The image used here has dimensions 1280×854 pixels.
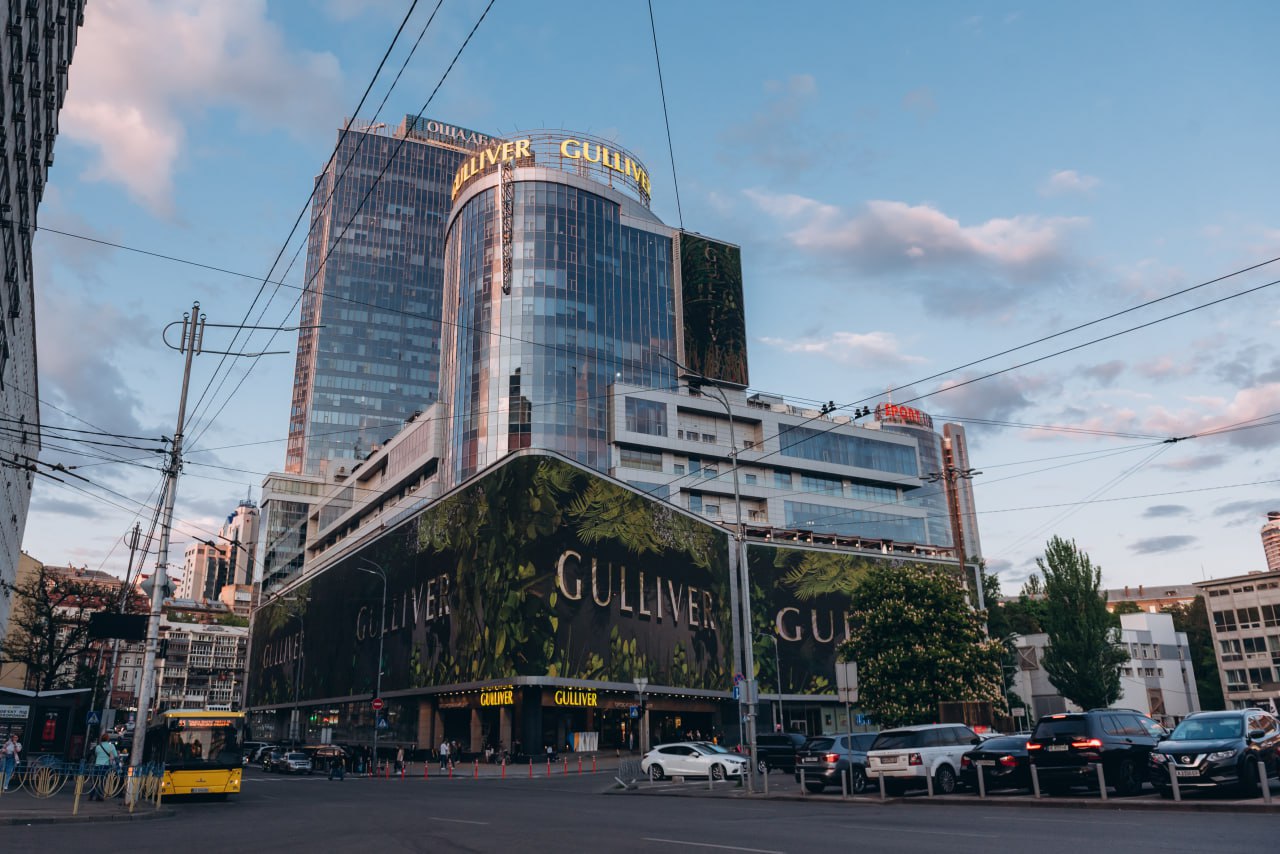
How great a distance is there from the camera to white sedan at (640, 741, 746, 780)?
1388 inches

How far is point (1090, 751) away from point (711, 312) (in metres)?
96.0

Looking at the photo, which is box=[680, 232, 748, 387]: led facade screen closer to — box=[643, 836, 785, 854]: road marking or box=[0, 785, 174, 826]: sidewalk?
box=[0, 785, 174, 826]: sidewalk

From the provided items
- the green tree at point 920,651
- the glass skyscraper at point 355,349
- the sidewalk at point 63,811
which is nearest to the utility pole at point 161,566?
the sidewalk at point 63,811

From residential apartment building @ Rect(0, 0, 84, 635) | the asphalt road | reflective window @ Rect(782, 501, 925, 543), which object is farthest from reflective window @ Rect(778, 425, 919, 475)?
the asphalt road

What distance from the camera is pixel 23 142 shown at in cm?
3047

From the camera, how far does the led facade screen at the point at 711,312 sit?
111625mm

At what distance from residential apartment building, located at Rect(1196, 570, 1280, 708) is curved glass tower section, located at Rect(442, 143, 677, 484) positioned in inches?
2577

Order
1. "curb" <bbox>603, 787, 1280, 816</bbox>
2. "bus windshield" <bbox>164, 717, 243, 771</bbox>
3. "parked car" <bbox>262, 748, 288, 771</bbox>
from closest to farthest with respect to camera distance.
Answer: "curb" <bbox>603, 787, 1280, 816</bbox> < "bus windshield" <bbox>164, 717, 243, 771</bbox> < "parked car" <bbox>262, 748, 288, 771</bbox>

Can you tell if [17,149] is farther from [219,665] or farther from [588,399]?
[219,665]

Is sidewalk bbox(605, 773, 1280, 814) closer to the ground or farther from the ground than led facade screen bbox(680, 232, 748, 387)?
closer to the ground

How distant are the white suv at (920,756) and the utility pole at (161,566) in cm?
1976

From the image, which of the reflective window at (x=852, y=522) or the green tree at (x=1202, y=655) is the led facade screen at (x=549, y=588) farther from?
the green tree at (x=1202, y=655)

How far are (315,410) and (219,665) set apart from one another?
58197mm

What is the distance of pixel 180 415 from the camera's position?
1137 inches
